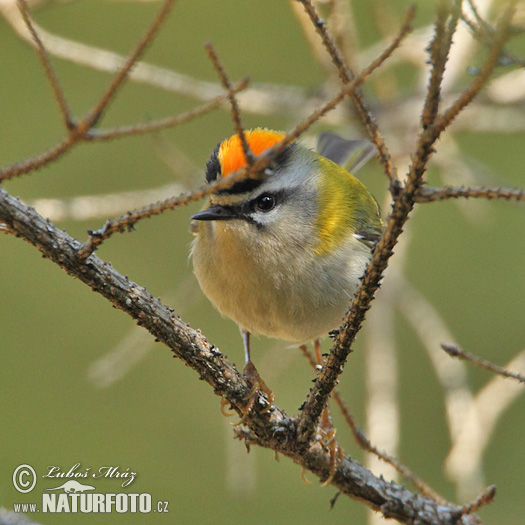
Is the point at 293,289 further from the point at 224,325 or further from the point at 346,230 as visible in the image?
the point at 224,325

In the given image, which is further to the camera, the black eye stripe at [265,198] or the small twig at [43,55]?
the black eye stripe at [265,198]

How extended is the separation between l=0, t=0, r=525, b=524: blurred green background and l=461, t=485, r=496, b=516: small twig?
2345 mm

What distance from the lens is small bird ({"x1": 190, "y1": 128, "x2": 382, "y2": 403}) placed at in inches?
83.0

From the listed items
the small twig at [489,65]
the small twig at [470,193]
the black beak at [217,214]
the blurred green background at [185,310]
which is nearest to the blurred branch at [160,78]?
the black beak at [217,214]

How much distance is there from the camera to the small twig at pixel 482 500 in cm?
155

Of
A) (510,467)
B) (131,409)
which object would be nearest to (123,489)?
(131,409)

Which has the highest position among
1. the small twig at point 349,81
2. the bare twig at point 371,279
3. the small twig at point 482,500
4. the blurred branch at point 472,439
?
the blurred branch at point 472,439

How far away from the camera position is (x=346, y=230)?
241 centimetres

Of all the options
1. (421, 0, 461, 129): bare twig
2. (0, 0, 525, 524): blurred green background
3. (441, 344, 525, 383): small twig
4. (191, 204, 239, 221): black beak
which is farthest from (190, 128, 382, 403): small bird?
(0, 0, 525, 524): blurred green background

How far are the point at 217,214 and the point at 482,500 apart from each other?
107 cm

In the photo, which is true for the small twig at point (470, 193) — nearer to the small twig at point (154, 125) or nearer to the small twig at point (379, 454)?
the small twig at point (154, 125)

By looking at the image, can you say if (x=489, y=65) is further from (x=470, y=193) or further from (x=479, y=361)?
(x=479, y=361)

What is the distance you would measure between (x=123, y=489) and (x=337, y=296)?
1205mm

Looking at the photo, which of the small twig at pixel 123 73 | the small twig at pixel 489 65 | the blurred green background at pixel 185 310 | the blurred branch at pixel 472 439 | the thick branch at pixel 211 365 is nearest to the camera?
the small twig at pixel 489 65
